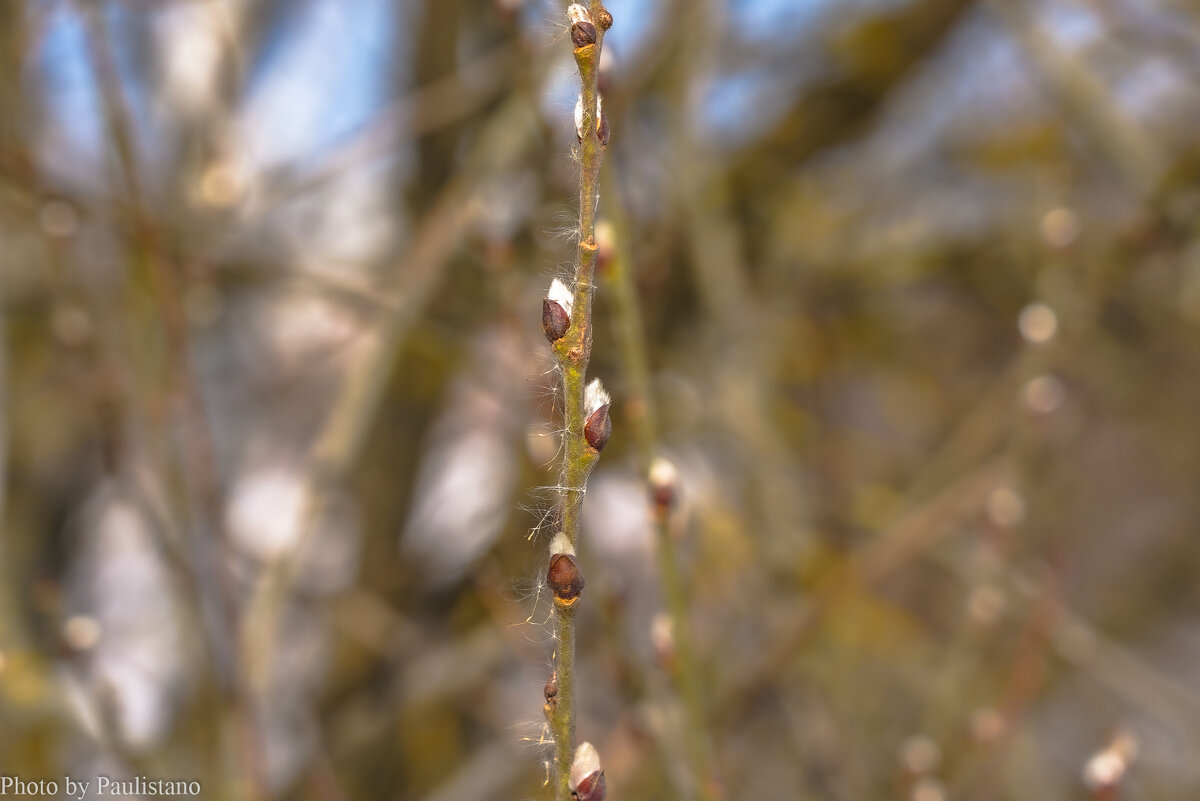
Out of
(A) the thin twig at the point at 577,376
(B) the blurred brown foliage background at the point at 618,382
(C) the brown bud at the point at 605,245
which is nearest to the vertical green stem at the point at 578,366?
(A) the thin twig at the point at 577,376

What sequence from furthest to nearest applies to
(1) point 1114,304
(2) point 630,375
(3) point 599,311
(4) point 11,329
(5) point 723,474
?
(4) point 11,329
(5) point 723,474
(1) point 1114,304
(3) point 599,311
(2) point 630,375

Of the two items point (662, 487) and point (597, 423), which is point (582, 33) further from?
point (662, 487)

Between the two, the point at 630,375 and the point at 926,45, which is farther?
the point at 926,45

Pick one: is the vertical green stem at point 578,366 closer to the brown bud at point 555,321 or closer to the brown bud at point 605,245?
the brown bud at point 555,321

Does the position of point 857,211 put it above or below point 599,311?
above

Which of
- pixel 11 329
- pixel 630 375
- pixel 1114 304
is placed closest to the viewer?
pixel 630 375

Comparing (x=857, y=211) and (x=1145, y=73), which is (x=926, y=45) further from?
(x=1145, y=73)

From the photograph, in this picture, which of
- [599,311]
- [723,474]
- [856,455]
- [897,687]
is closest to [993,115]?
[856,455]
